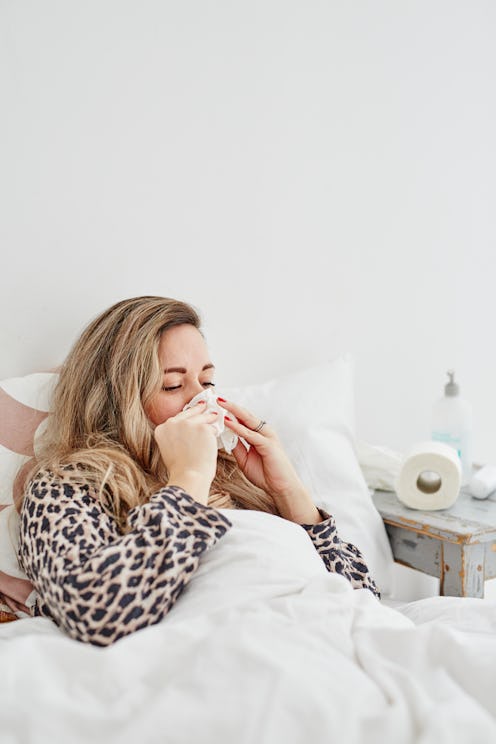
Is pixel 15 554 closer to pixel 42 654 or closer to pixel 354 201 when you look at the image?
pixel 42 654

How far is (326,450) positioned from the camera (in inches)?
64.9

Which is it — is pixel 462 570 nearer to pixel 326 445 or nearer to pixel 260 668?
pixel 326 445

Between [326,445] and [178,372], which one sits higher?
[178,372]

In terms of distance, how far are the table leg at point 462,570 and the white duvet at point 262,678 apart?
454 mm

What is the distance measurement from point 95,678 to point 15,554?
1.52ft

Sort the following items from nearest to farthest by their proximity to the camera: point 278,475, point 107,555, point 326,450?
1. point 107,555
2. point 278,475
3. point 326,450

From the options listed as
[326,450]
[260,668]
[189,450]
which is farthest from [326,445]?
[260,668]

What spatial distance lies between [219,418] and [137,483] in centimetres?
19

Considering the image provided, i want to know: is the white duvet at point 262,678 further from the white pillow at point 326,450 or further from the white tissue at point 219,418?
the white pillow at point 326,450

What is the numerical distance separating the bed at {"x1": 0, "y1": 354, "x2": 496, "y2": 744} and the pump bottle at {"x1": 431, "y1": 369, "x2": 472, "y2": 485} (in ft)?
2.23

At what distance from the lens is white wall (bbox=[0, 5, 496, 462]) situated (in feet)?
5.01

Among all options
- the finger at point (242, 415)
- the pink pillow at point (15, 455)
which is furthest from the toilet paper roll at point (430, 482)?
the pink pillow at point (15, 455)

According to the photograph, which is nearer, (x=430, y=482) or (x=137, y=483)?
(x=137, y=483)

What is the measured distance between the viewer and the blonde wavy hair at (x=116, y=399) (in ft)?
4.20
